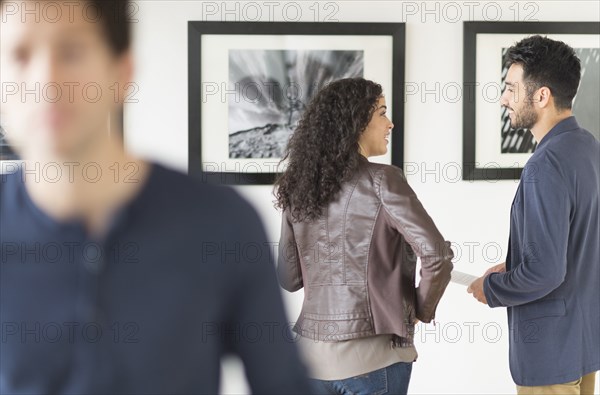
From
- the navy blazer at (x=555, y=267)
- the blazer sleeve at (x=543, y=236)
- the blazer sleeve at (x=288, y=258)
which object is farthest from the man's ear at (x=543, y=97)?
the blazer sleeve at (x=288, y=258)

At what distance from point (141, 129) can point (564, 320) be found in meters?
1.93

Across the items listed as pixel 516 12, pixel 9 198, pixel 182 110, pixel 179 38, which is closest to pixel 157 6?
pixel 179 38

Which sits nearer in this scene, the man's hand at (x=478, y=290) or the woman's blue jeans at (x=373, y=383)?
the woman's blue jeans at (x=373, y=383)

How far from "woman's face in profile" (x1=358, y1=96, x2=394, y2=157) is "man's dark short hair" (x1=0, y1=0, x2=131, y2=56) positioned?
5.33 ft

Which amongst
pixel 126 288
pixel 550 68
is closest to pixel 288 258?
pixel 550 68

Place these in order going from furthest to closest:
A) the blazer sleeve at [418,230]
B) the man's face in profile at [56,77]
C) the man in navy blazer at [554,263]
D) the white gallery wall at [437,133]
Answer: the white gallery wall at [437,133], the man in navy blazer at [554,263], the blazer sleeve at [418,230], the man's face in profile at [56,77]

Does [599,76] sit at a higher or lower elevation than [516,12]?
lower

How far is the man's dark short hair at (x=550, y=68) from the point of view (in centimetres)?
213

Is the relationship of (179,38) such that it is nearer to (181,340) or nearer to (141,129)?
(141,129)

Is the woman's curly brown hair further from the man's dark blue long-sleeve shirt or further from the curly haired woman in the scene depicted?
the man's dark blue long-sleeve shirt

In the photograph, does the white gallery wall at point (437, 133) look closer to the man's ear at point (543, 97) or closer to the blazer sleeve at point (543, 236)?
the man's ear at point (543, 97)

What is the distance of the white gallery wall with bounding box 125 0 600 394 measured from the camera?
10.3ft

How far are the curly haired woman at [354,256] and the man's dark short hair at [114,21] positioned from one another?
1493 millimetres

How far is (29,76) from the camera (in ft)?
1.16
